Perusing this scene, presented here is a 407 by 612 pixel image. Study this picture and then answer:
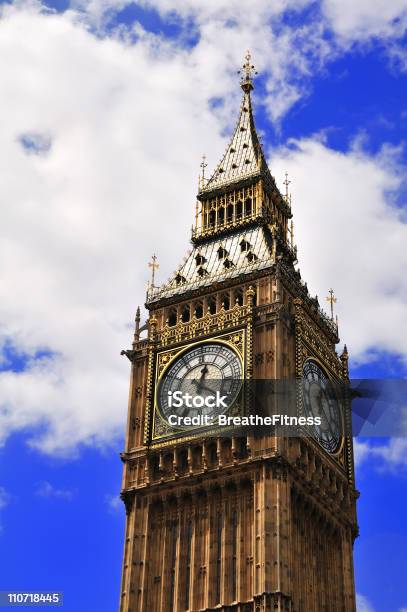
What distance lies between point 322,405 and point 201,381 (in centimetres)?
781

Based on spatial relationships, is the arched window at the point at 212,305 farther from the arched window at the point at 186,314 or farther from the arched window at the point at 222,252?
the arched window at the point at 222,252

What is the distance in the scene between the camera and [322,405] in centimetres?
Answer: 8462

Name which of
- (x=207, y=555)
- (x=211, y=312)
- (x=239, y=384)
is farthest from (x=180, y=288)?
(x=207, y=555)

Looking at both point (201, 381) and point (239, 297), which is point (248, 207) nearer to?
point (239, 297)

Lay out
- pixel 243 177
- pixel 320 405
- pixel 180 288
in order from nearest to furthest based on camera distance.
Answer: pixel 320 405, pixel 180 288, pixel 243 177

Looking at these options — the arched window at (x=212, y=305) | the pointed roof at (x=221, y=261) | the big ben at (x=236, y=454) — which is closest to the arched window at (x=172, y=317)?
the big ben at (x=236, y=454)

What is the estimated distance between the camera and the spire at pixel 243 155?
98.4m

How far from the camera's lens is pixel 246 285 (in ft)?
285

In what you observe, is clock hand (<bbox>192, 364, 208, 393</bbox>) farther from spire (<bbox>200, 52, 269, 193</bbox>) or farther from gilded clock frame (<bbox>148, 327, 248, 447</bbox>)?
spire (<bbox>200, 52, 269, 193</bbox>)

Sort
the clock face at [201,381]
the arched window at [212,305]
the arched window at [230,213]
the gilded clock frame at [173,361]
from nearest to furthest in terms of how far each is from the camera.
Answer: the gilded clock frame at [173,361], the clock face at [201,381], the arched window at [212,305], the arched window at [230,213]

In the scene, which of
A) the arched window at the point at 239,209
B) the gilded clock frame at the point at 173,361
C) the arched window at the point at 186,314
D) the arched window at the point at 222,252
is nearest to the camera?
the gilded clock frame at the point at 173,361

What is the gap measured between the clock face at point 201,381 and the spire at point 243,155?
59.4 feet

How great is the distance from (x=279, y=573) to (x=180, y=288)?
23311mm

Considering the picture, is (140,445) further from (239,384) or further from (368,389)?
(368,389)
